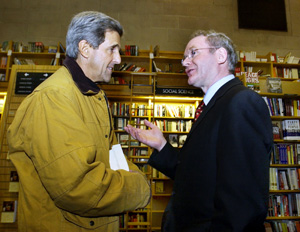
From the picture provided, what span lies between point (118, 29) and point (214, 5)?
6649mm

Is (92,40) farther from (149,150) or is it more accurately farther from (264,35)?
(264,35)

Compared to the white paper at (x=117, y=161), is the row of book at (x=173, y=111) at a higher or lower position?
higher

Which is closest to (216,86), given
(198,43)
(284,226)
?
(198,43)

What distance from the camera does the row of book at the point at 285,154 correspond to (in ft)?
13.9

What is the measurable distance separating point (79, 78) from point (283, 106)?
447 cm

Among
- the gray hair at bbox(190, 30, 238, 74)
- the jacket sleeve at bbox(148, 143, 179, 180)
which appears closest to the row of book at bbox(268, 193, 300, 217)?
the jacket sleeve at bbox(148, 143, 179, 180)

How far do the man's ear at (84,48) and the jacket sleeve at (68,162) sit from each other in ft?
1.25

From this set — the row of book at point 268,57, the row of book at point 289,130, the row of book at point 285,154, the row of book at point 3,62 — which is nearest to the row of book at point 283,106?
the row of book at point 289,130

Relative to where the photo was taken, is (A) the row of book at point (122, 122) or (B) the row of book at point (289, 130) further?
(A) the row of book at point (122, 122)

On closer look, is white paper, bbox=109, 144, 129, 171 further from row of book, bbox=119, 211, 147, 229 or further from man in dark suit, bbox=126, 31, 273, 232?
row of book, bbox=119, 211, 147, 229

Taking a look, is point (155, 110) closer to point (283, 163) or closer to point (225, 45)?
point (283, 163)

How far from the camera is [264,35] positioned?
699 cm

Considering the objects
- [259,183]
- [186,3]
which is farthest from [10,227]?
[186,3]

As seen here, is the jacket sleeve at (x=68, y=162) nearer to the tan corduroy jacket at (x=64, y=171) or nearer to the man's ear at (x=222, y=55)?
the tan corduroy jacket at (x=64, y=171)
